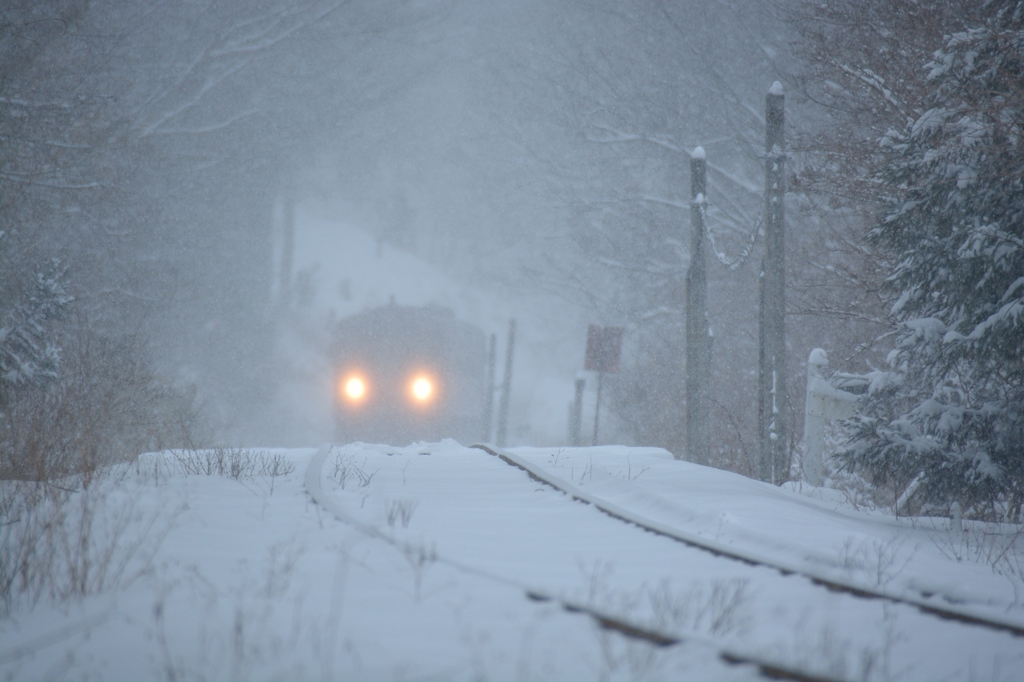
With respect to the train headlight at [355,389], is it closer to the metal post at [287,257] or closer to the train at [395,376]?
the train at [395,376]

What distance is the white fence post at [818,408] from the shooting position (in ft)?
27.0

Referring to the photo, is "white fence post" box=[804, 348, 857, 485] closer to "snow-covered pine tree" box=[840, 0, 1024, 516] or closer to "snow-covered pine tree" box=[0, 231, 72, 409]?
"snow-covered pine tree" box=[840, 0, 1024, 516]

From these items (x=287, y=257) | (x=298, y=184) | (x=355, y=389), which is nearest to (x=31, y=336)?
(x=355, y=389)

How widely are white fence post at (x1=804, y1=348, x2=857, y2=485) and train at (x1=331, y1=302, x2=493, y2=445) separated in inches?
380

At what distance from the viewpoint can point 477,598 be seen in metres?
2.68

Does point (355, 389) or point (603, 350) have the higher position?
point (603, 350)

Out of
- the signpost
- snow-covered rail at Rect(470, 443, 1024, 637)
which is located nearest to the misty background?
the signpost

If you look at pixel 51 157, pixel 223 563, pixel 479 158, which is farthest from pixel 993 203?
pixel 479 158

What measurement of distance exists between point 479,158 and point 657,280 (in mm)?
31264

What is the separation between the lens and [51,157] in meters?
13.6

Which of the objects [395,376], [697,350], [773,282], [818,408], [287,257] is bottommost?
[818,408]

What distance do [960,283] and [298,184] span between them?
38787 mm

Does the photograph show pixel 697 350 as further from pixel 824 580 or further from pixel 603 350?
pixel 824 580

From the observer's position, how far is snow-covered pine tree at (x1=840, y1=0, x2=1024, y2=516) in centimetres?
542
